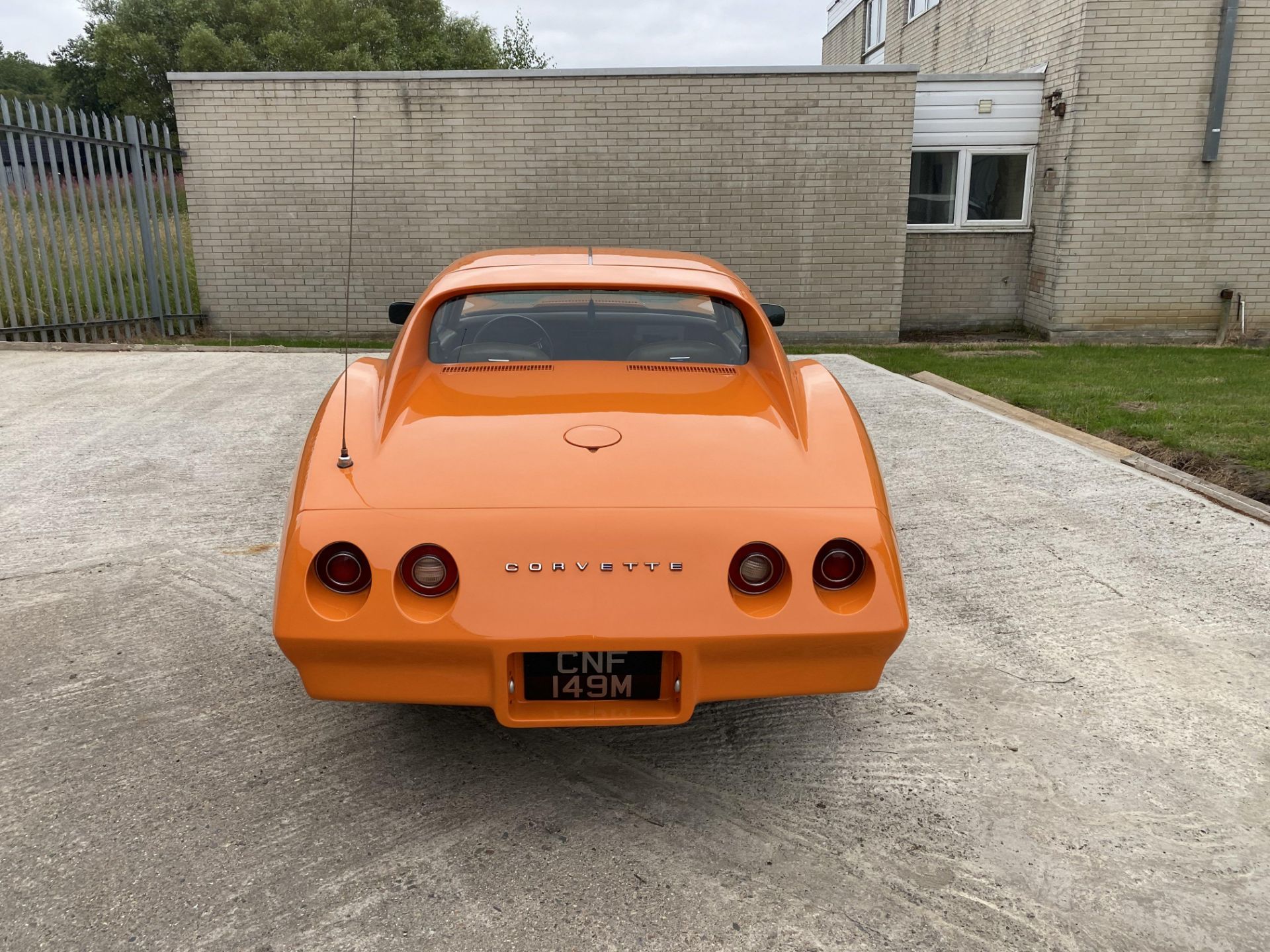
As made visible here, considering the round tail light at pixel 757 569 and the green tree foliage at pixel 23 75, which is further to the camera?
the green tree foliage at pixel 23 75

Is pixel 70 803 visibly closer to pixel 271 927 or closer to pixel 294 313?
pixel 271 927

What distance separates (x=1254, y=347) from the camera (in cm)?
1276

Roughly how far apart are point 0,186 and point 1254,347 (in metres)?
14.8

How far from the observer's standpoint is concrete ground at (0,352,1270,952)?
228 cm

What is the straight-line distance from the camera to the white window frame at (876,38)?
69.7 feet

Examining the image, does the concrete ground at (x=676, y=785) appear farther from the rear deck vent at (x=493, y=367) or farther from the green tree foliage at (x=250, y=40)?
the green tree foliage at (x=250, y=40)

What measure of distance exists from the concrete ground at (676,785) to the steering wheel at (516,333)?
53.1 inches

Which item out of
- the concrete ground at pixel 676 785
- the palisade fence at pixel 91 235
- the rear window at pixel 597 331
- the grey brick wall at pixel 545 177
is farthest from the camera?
the grey brick wall at pixel 545 177

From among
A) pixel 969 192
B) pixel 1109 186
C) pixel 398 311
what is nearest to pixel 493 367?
pixel 398 311

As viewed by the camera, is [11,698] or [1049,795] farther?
[11,698]

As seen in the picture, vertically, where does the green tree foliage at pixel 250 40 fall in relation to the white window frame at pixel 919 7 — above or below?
above

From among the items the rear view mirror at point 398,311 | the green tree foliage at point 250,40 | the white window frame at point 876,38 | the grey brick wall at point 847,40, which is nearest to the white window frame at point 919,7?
the white window frame at point 876,38

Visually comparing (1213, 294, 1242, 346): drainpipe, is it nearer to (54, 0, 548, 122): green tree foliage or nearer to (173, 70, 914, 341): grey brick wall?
(173, 70, 914, 341): grey brick wall

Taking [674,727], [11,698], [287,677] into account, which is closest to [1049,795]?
[674,727]
